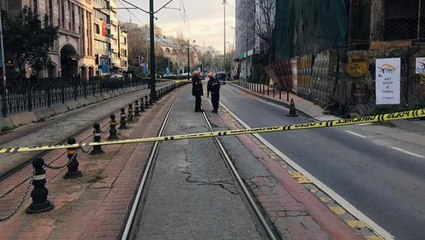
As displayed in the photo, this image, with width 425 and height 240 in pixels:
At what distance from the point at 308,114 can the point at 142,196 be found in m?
14.4

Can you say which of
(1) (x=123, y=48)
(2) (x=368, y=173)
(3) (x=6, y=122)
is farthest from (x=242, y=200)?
(1) (x=123, y=48)

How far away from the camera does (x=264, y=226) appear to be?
562cm

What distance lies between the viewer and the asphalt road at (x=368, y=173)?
6.13 m

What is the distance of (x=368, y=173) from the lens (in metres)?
8.56

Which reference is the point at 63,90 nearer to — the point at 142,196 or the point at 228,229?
the point at 142,196

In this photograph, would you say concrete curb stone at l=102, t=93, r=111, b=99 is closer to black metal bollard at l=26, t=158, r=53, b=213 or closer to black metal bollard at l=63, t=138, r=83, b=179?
black metal bollard at l=63, t=138, r=83, b=179

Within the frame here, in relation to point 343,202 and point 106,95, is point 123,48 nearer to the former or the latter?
point 106,95

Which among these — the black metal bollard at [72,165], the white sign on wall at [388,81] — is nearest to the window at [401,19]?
the white sign on wall at [388,81]

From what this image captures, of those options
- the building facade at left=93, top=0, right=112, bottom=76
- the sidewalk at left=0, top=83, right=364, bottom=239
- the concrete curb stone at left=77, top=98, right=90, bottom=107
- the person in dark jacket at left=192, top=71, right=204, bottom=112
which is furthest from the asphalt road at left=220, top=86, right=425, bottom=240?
the building facade at left=93, top=0, right=112, bottom=76

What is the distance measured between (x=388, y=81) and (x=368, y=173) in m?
9.41

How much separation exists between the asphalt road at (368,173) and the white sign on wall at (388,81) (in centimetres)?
393

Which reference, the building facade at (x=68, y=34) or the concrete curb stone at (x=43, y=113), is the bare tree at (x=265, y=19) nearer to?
the building facade at (x=68, y=34)

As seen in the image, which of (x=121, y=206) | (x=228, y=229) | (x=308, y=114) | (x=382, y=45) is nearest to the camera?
(x=228, y=229)

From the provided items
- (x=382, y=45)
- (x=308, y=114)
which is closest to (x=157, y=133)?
(x=308, y=114)
